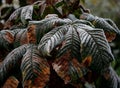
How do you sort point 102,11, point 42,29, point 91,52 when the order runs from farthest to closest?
point 102,11 < point 42,29 < point 91,52

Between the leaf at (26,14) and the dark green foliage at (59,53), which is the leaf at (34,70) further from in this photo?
the leaf at (26,14)

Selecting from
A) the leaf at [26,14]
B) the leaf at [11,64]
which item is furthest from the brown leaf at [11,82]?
the leaf at [26,14]

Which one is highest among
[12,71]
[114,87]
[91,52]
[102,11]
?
[91,52]

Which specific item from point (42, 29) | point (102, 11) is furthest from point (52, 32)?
point (102, 11)

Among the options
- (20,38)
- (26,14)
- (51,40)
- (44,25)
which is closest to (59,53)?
(51,40)

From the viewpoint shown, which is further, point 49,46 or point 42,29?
point 42,29

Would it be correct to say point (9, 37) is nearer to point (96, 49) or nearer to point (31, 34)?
point (31, 34)

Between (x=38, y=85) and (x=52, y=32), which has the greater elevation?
(x=52, y=32)

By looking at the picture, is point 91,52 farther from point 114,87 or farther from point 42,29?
point 114,87

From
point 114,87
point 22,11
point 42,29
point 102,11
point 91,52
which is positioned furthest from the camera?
point 102,11
